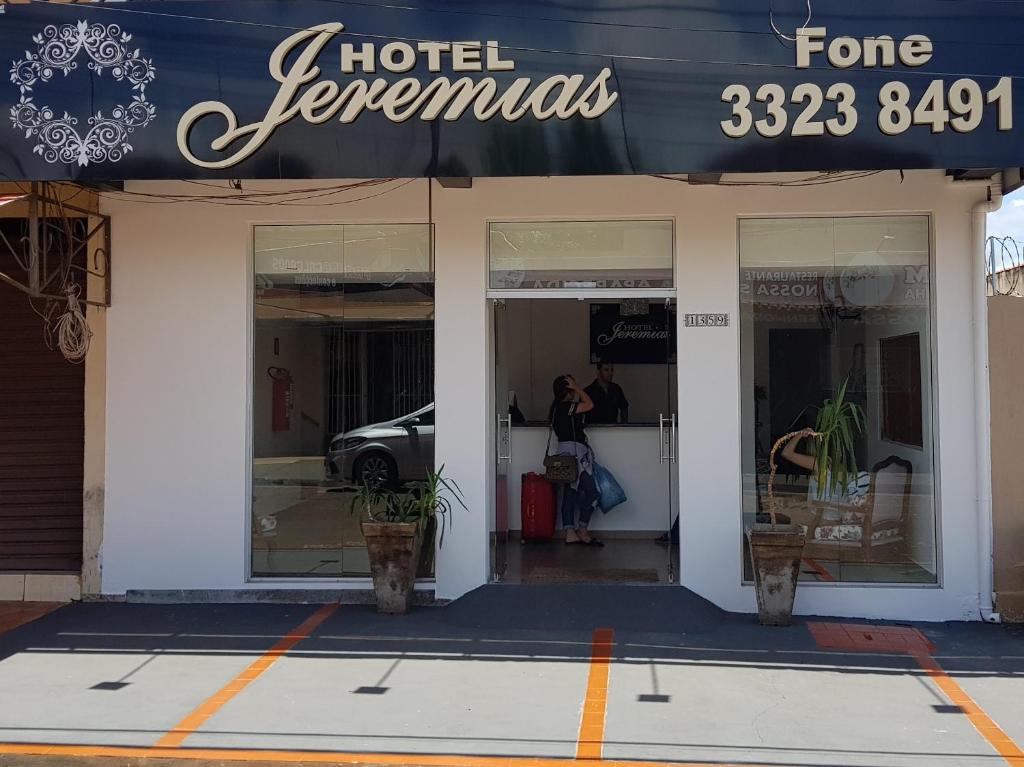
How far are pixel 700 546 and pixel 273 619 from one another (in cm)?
335

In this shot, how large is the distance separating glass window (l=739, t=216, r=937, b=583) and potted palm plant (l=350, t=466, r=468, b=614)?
2.41m

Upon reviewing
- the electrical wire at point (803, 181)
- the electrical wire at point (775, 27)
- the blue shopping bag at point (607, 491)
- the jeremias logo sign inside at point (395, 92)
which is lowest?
the blue shopping bag at point (607, 491)

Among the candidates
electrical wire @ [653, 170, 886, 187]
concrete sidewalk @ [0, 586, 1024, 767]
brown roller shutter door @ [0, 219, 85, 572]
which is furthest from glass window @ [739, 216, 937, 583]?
brown roller shutter door @ [0, 219, 85, 572]

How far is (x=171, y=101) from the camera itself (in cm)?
708

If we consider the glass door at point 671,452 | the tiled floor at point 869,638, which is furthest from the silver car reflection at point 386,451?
the tiled floor at point 869,638

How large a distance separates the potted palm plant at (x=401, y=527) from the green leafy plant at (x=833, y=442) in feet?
8.56

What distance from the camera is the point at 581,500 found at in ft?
35.0

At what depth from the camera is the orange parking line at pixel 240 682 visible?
543 centimetres

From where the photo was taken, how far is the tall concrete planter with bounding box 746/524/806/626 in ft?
24.3

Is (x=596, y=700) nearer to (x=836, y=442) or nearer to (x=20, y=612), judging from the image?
(x=836, y=442)

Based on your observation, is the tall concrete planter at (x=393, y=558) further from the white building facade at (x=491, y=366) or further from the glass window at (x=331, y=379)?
the glass window at (x=331, y=379)

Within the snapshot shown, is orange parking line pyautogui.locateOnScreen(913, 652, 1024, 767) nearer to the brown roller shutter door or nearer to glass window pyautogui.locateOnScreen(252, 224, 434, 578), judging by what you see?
glass window pyautogui.locateOnScreen(252, 224, 434, 578)

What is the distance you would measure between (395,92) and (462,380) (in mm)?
2348

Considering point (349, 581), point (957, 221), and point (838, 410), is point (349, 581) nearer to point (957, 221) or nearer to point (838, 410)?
point (838, 410)
